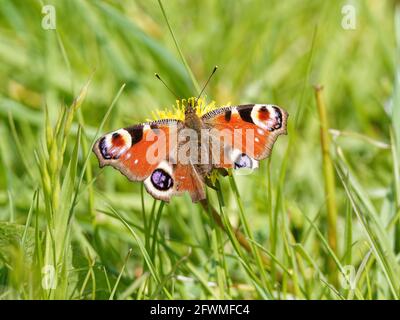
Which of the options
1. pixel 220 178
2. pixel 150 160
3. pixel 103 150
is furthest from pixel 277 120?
pixel 220 178

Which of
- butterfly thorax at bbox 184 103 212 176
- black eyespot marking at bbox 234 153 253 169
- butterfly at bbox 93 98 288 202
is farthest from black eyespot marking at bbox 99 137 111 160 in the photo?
black eyespot marking at bbox 234 153 253 169

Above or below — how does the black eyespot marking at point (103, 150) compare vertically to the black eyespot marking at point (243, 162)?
above

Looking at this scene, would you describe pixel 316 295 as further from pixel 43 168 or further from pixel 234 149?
pixel 43 168

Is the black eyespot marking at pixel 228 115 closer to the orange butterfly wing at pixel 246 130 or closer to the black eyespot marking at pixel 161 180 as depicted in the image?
the orange butterfly wing at pixel 246 130

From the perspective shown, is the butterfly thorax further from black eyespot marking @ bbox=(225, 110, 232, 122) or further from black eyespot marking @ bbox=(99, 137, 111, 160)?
black eyespot marking @ bbox=(99, 137, 111, 160)

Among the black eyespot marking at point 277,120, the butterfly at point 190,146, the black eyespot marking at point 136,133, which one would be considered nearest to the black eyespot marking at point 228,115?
the butterfly at point 190,146

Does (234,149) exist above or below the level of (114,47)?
below

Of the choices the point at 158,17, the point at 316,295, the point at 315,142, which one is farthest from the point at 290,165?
the point at 158,17
